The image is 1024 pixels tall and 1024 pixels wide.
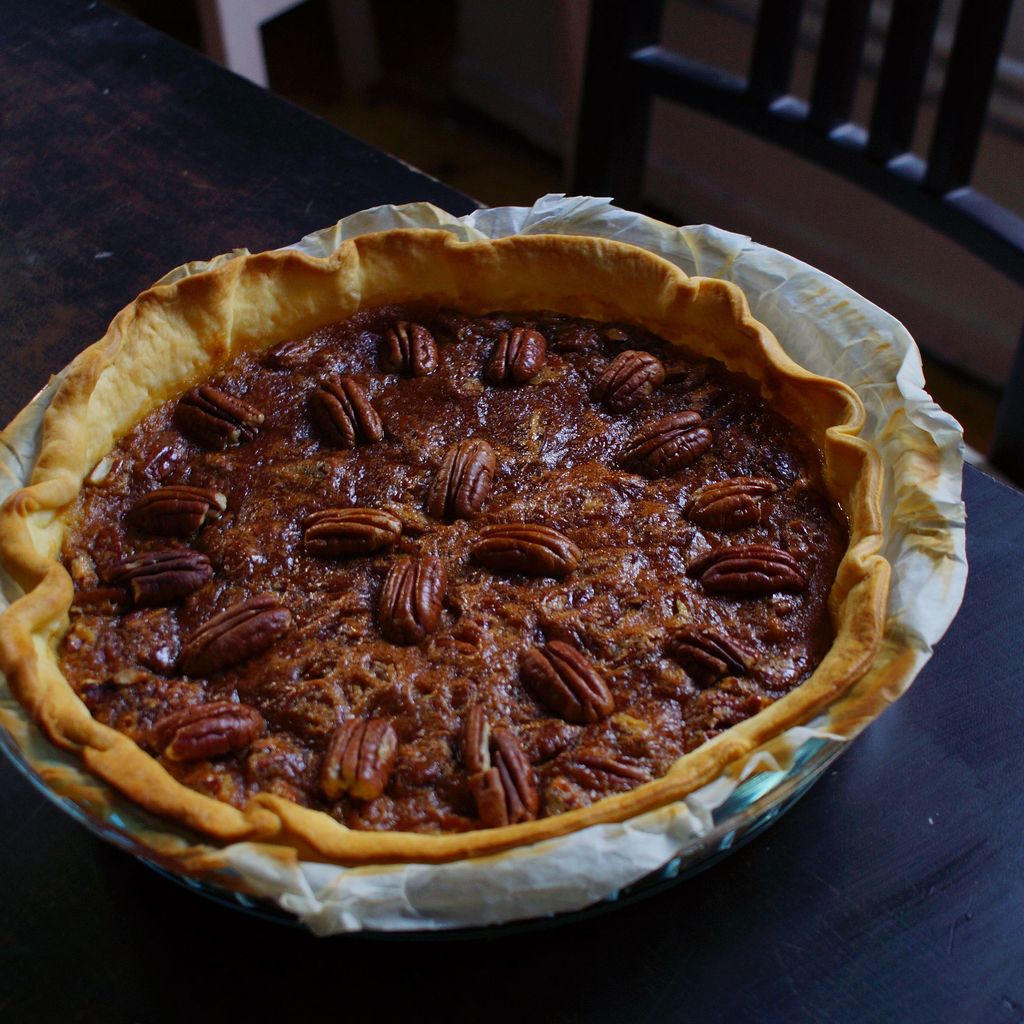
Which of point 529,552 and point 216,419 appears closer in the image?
point 529,552

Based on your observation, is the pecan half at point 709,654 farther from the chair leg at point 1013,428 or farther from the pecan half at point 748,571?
the chair leg at point 1013,428

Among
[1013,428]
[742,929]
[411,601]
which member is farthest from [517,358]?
[1013,428]

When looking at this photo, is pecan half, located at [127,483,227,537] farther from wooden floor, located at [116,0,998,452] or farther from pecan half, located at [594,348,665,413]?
wooden floor, located at [116,0,998,452]

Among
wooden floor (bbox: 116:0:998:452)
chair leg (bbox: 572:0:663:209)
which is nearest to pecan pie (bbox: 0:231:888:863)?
chair leg (bbox: 572:0:663:209)

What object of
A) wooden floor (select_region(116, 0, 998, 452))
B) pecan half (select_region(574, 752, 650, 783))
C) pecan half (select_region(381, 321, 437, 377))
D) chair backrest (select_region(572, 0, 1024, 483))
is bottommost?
wooden floor (select_region(116, 0, 998, 452))

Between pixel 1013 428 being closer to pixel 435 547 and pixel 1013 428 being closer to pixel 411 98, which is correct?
pixel 435 547

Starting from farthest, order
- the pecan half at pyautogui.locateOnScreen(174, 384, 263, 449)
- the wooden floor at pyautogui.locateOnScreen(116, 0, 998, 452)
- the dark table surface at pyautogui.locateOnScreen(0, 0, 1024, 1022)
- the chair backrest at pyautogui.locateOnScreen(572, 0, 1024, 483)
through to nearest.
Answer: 1. the wooden floor at pyautogui.locateOnScreen(116, 0, 998, 452)
2. the chair backrest at pyautogui.locateOnScreen(572, 0, 1024, 483)
3. the pecan half at pyautogui.locateOnScreen(174, 384, 263, 449)
4. the dark table surface at pyautogui.locateOnScreen(0, 0, 1024, 1022)
